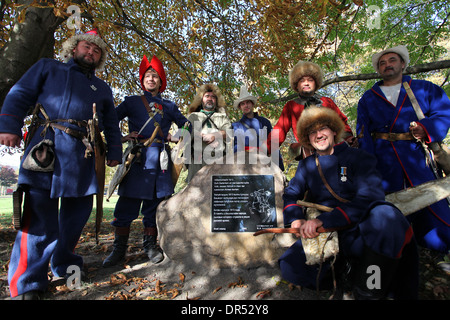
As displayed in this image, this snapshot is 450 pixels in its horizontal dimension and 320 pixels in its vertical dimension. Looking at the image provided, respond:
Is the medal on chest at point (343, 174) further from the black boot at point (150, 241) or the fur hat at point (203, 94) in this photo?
the fur hat at point (203, 94)

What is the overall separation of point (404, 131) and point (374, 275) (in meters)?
1.81

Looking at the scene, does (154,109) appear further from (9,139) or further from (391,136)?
(391,136)

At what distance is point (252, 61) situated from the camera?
17.1 ft

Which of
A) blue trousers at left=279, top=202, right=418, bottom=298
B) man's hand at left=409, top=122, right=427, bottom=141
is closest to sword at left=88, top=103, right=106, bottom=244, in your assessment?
blue trousers at left=279, top=202, right=418, bottom=298

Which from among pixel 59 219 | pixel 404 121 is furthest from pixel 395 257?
pixel 59 219

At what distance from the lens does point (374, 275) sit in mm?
1809

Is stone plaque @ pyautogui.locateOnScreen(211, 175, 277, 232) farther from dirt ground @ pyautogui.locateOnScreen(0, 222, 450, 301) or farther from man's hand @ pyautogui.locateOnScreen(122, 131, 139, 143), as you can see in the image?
man's hand @ pyautogui.locateOnScreen(122, 131, 139, 143)

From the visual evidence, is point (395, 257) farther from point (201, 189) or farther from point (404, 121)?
point (201, 189)

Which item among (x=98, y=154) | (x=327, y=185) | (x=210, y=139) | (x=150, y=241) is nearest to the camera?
(x=327, y=185)

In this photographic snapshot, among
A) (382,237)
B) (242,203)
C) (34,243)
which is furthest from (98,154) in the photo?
(382,237)

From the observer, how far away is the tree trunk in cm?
349

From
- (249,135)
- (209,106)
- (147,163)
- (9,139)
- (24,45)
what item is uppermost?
(24,45)

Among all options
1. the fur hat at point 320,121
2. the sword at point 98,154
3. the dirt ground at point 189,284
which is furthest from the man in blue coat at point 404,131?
the sword at point 98,154

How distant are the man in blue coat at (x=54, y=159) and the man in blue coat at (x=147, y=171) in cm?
53
